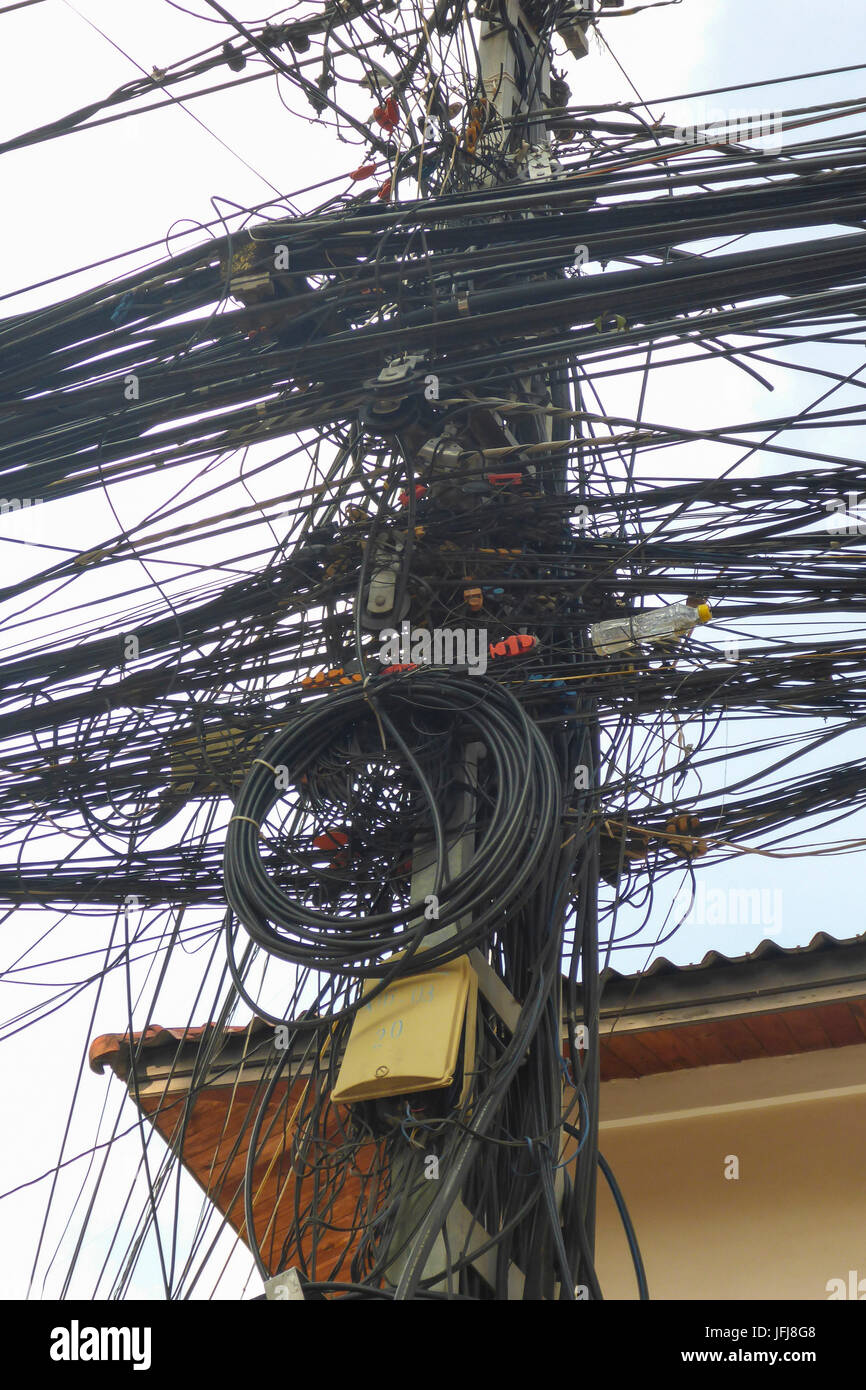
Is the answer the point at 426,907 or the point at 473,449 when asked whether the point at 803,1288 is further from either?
the point at 473,449

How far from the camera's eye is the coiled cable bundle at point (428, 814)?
8.37 ft

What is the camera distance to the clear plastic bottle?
10.6 feet

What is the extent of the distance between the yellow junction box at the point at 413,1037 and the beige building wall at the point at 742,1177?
218 cm

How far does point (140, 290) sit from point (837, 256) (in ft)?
5.77

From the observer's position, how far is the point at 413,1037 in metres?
2.55

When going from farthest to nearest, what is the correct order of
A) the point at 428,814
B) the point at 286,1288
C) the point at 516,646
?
the point at 516,646, the point at 428,814, the point at 286,1288

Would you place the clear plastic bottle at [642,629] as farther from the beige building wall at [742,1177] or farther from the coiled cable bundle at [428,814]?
the beige building wall at [742,1177]

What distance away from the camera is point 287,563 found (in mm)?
3430

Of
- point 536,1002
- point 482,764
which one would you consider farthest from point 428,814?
point 536,1002

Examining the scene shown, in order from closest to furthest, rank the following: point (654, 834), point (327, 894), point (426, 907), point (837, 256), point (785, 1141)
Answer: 1. point (426, 907)
2. point (837, 256)
3. point (327, 894)
4. point (654, 834)
5. point (785, 1141)

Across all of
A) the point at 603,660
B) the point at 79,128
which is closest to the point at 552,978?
the point at 603,660

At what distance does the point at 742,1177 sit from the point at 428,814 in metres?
2.33

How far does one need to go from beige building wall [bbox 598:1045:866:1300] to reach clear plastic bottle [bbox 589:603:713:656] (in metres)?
1.91

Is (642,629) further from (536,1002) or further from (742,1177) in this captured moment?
(742,1177)
